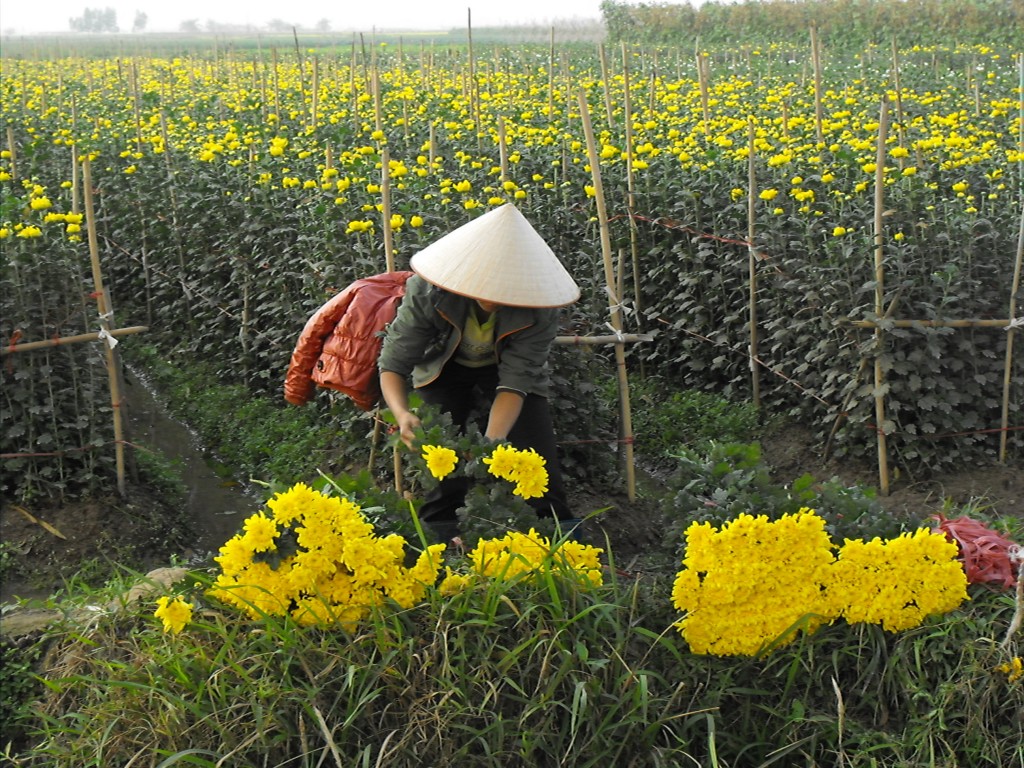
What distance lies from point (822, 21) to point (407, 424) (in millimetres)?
26821

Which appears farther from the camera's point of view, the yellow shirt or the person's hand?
the yellow shirt

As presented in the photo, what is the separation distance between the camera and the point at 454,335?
458 centimetres

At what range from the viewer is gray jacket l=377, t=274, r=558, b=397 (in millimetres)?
4457

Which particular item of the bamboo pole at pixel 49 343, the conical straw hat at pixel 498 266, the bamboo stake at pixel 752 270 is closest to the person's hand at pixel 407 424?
the conical straw hat at pixel 498 266

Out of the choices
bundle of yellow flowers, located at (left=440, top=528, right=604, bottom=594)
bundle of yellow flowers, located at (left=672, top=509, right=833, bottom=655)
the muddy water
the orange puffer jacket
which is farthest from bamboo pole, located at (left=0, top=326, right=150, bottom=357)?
bundle of yellow flowers, located at (left=672, top=509, right=833, bottom=655)

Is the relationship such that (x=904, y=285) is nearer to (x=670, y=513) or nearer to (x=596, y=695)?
(x=670, y=513)

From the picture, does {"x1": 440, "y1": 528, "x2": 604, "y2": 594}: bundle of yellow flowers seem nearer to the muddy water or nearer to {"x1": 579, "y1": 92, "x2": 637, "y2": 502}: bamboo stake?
{"x1": 579, "y1": 92, "x2": 637, "y2": 502}: bamboo stake

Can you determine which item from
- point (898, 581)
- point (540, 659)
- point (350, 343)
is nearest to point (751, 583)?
point (898, 581)

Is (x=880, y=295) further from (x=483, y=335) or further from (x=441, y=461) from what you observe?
(x=441, y=461)

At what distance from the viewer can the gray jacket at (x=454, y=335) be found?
14.6ft

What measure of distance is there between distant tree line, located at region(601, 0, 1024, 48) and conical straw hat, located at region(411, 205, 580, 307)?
2094cm

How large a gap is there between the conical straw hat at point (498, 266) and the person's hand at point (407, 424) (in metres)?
0.46

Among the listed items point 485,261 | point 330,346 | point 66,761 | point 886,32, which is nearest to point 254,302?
point 330,346

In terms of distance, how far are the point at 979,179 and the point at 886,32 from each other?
67.1 ft
